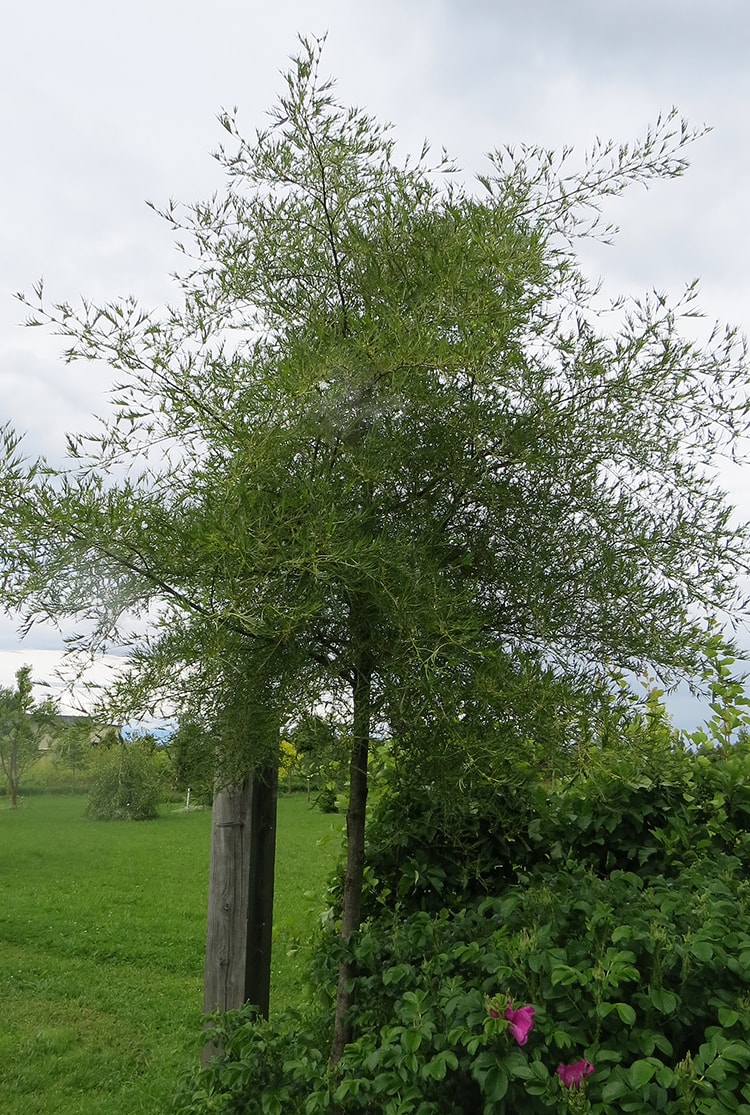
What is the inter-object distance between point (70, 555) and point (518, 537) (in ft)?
3.78

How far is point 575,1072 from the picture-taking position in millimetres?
2043

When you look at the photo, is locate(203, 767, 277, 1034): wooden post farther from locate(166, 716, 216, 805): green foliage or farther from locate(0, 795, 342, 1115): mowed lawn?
locate(166, 716, 216, 805): green foliage

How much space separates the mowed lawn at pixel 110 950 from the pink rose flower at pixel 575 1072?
1425 mm

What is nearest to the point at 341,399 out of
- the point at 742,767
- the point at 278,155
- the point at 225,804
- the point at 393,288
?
the point at 393,288

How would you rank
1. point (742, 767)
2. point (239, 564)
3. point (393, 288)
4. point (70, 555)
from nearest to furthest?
1. point (239, 564)
2. point (70, 555)
3. point (393, 288)
4. point (742, 767)

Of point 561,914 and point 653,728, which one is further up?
point 653,728

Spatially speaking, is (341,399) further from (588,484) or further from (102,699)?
(102,699)

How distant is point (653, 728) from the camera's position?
8.02ft

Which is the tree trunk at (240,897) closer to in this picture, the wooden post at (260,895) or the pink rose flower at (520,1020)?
the wooden post at (260,895)

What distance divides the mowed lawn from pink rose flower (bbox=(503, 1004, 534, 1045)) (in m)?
1.36

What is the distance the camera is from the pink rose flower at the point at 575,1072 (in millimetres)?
2035

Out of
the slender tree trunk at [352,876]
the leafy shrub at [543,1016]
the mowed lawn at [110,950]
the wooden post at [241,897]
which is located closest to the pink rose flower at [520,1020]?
the leafy shrub at [543,1016]

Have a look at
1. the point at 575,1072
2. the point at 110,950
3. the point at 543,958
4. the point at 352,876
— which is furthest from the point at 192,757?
the point at 110,950

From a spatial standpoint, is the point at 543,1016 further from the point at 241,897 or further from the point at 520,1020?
the point at 241,897
